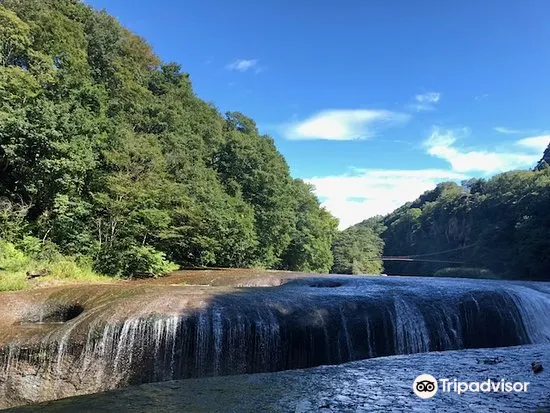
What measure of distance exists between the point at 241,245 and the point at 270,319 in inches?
800

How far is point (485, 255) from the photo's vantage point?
63438 mm

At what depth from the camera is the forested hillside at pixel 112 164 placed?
69.2ft

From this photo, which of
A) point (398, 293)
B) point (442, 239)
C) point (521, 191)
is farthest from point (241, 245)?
point (442, 239)

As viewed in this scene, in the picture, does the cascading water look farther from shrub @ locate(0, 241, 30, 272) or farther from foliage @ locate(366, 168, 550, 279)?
foliage @ locate(366, 168, 550, 279)

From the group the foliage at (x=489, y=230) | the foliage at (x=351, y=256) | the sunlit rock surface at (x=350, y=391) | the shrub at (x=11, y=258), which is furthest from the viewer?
the foliage at (x=351, y=256)

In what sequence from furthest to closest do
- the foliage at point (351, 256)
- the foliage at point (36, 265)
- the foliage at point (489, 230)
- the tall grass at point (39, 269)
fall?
the foliage at point (351, 256) → the foliage at point (489, 230) → the foliage at point (36, 265) → the tall grass at point (39, 269)

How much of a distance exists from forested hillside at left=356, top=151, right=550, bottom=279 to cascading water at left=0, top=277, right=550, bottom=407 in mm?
42458

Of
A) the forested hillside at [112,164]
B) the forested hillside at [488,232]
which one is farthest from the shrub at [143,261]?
the forested hillside at [488,232]

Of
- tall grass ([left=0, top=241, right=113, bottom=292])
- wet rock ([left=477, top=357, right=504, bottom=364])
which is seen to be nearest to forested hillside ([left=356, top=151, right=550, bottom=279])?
wet rock ([left=477, top=357, right=504, bottom=364])

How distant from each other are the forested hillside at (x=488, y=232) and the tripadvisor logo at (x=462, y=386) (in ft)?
161

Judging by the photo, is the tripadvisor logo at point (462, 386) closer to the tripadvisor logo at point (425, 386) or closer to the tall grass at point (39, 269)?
the tripadvisor logo at point (425, 386)

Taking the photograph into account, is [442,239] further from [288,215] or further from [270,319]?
[270,319]

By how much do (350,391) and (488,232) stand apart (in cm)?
6542

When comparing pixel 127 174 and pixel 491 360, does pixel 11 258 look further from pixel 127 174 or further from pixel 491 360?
pixel 491 360
